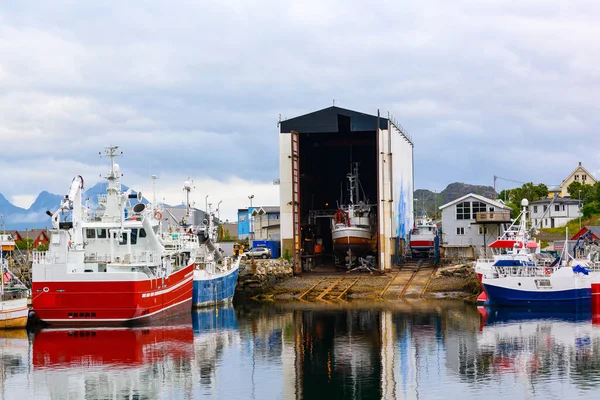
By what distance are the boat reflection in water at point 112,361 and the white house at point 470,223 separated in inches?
1371

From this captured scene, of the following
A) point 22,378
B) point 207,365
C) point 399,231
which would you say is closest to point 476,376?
point 207,365

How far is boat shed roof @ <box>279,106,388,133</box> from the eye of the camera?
58625 millimetres

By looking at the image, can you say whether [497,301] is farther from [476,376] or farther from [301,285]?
[476,376]

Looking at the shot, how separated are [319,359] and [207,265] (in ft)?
64.3

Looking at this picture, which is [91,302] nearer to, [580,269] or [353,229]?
[580,269]

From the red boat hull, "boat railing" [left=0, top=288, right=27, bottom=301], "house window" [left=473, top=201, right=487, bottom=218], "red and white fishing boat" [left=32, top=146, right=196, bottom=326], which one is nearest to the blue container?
"house window" [left=473, top=201, right=487, bottom=218]

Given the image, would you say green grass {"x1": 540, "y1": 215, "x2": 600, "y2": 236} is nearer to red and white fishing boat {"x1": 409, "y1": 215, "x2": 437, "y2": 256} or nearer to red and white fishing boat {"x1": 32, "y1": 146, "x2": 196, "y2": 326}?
red and white fishing boat {"x1": 409, "y1": 215, "x2": 437, "y2": 256}

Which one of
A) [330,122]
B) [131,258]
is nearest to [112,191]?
[131,258]

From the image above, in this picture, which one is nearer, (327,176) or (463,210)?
(327,176)

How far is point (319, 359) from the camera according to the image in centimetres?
3206

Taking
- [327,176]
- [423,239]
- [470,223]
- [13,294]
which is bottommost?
[13,294]

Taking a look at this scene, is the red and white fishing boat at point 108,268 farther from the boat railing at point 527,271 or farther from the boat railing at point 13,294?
the boat railing at point 527,271

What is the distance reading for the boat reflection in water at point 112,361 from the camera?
2741 centimetres

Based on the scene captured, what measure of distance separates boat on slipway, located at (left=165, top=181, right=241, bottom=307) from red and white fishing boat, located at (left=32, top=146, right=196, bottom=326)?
9.37ft
